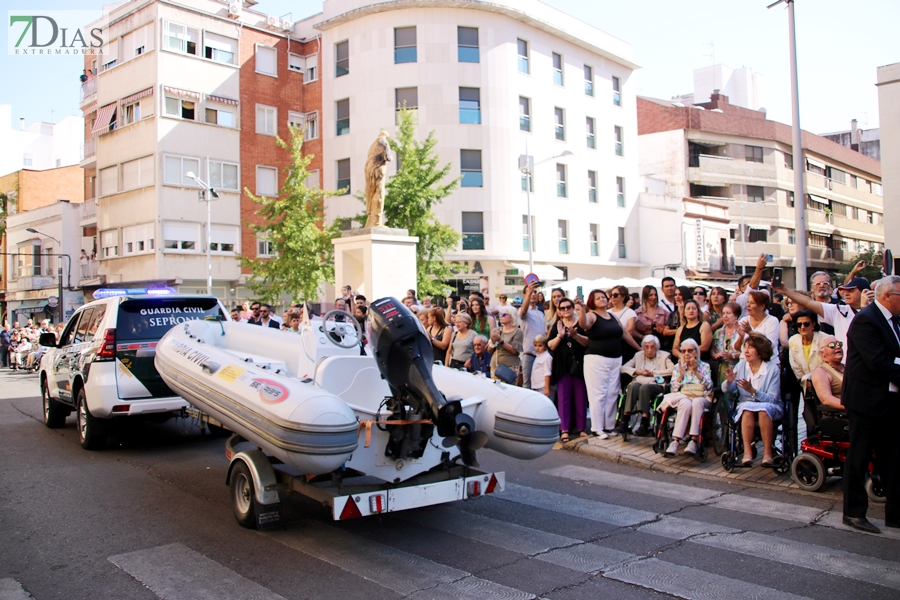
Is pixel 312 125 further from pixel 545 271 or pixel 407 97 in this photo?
pixel 545 271

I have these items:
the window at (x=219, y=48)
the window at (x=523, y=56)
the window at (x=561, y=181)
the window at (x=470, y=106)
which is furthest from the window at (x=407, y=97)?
the window at (x=219, y=48)

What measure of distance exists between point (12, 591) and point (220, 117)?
115 ft

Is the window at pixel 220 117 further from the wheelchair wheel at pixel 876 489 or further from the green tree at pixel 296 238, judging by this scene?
the wheelchair wheel at pixel 876 489

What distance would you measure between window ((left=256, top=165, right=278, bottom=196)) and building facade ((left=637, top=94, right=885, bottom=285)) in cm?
2250

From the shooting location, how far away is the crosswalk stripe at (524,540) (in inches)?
204

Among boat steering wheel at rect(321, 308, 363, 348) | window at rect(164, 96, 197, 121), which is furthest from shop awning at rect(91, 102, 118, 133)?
boat steering wheel at rect(321, 308, 363, 348)

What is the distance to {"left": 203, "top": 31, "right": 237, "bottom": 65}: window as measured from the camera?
36.5 meters

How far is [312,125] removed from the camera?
3984 centimetres

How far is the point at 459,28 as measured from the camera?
3550cm

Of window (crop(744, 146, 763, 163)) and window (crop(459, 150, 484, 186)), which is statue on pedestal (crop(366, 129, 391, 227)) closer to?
window (crop(459, 150, 484, 186))

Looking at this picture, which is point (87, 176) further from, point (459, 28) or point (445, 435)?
point (445, 435)

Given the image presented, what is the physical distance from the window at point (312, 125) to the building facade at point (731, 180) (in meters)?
20.9

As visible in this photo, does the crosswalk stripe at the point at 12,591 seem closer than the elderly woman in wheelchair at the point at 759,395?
Yes

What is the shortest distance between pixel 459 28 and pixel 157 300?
29.3 metres
